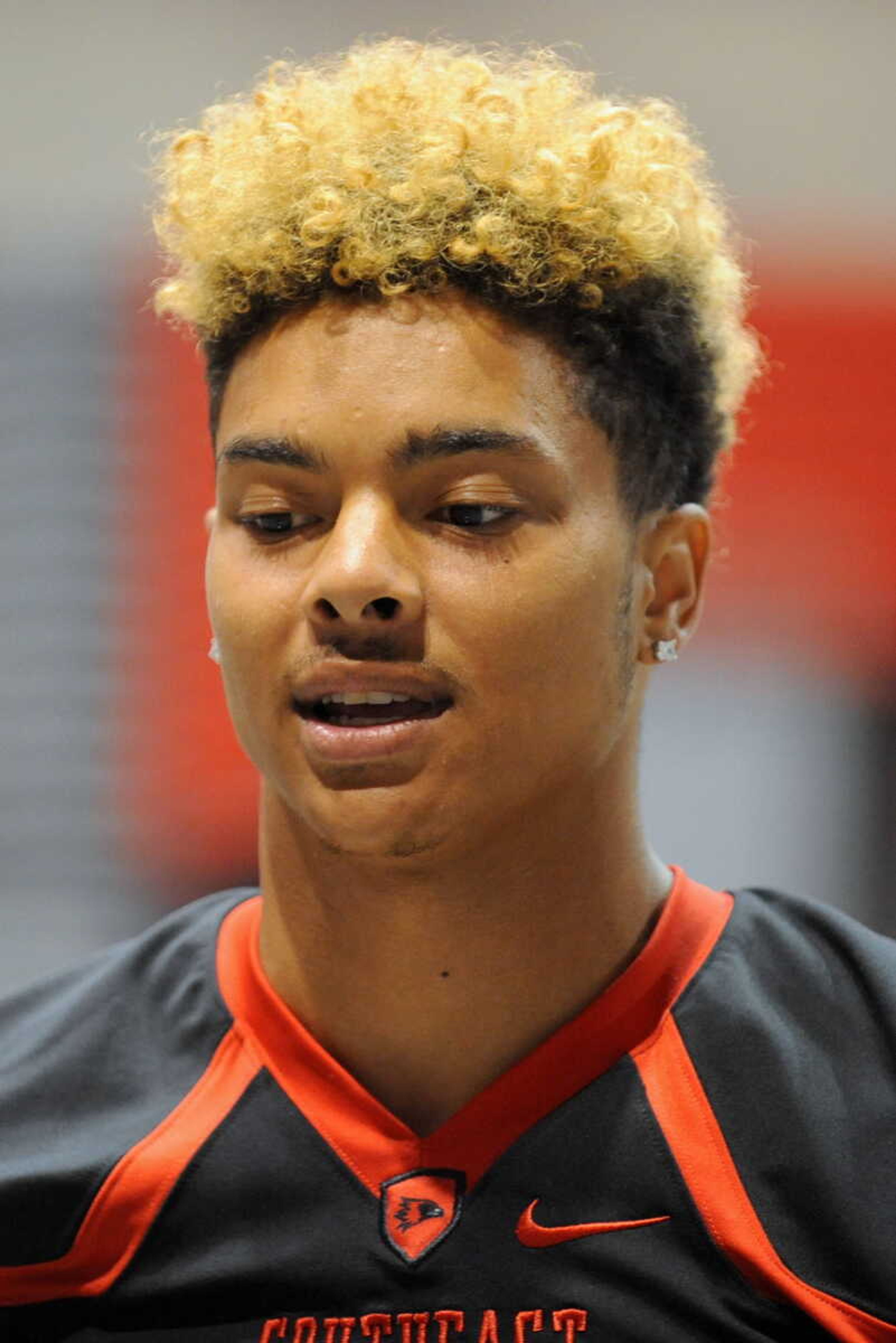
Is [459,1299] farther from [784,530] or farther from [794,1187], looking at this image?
[784,530]

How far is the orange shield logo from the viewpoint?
3.96 feet

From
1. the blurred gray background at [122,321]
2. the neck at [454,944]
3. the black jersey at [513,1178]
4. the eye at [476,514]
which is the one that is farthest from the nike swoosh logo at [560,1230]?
the blurred gray background at [122,321]

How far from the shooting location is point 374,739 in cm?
117

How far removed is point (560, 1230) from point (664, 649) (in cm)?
45

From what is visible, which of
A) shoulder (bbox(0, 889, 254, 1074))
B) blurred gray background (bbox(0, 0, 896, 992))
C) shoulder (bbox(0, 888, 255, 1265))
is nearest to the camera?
shoulder (bbox(0, 888, 255, 1265))

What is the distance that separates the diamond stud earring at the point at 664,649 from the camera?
1341mm

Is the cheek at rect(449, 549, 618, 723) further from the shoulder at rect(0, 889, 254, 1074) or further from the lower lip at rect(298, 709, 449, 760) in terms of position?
the shoulder at rect(0, 889, 254, 1074)

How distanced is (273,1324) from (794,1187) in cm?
39

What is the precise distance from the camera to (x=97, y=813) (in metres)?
2.51

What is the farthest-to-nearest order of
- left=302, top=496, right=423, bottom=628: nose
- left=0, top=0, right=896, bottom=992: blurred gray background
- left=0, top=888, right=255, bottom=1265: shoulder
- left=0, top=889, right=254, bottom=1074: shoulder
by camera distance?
left=0, top=0, right=896, bottom=992: blurred gray background → left=0, top=889, right=254, bottom=1074: shoulder → left=0, top=888, right=255, bottom=1265: shoulder → left=302, top=496, right=423, bottom=628: nose

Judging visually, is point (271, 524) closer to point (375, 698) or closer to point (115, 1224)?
point (375, 698)

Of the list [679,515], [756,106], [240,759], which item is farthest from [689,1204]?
[756,106]

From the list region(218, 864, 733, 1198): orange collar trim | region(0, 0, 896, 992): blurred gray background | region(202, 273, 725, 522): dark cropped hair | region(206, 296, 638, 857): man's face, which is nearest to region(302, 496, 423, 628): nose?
region(206, 296, 638, 857): man's face

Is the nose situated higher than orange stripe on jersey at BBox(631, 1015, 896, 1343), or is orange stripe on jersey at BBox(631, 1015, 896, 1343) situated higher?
the nose
